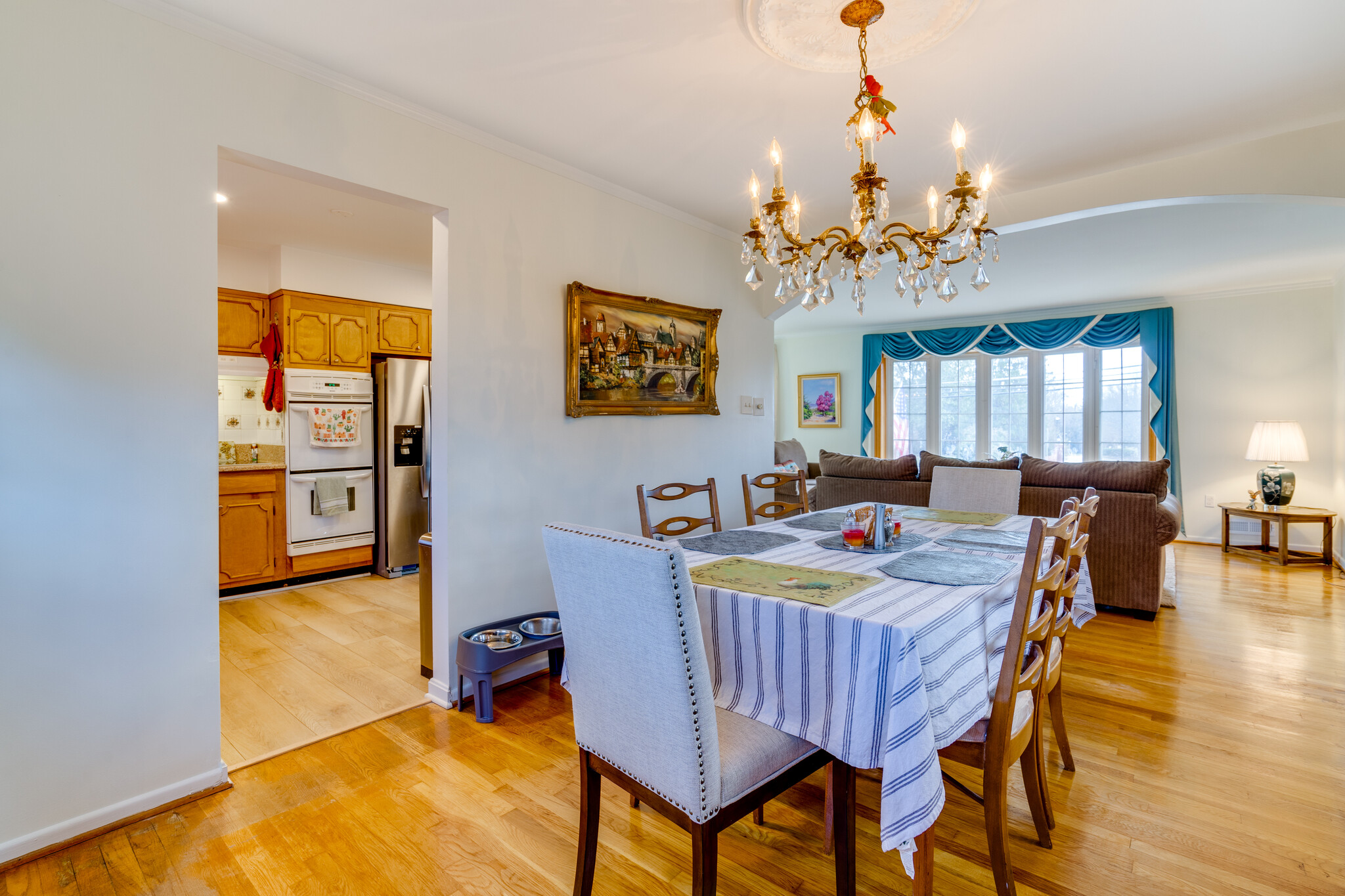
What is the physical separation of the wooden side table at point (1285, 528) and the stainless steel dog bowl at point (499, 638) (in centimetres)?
612

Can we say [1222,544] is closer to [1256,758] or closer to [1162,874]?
[1256,758]

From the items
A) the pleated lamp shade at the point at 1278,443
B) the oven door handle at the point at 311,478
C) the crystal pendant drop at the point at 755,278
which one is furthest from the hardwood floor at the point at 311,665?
the pleated lamp shade at the point at 1278,443

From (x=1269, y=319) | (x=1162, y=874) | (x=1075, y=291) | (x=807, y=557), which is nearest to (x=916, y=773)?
(x=807, y=557)

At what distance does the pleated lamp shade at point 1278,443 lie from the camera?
544 centimetres

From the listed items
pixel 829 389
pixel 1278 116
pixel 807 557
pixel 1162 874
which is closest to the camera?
pixel 1162 874

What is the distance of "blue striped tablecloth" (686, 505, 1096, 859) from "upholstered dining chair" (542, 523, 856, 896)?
0.10 meters

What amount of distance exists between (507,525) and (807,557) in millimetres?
1502

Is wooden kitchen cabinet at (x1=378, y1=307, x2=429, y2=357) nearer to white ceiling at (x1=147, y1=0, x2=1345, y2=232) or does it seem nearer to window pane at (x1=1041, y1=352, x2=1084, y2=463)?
white ceiling at (x1=147, y1=0, x2=1345, y2=232)

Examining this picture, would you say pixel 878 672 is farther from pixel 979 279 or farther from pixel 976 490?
pixel 976 490

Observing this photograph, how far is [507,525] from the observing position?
296 cm

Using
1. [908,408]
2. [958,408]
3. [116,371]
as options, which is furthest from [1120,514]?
[116,371]

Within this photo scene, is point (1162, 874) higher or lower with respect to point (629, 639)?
lower

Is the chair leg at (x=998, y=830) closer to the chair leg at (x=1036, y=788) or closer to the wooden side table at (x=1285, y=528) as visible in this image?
the chair leg at (x=1036, y=788)

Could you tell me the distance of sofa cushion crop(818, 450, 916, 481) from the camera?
4.62 metres
